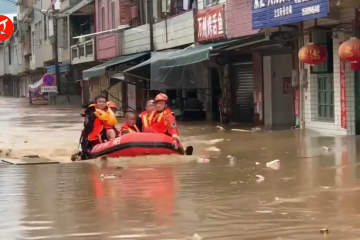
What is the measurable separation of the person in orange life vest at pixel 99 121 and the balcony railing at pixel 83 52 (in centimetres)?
2246

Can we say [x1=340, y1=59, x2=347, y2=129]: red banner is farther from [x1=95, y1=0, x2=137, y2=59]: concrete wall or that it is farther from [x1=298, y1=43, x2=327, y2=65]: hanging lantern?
[x1=95, y1=0, x2=137, y2=59]: concrete wall

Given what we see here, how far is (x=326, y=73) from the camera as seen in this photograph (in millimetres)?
16453

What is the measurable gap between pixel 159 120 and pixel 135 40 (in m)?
16.2

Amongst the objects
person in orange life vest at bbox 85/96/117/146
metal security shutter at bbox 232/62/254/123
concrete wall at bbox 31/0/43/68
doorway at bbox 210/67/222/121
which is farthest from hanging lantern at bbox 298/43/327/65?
concrete wall at bbox 31/0/43/68

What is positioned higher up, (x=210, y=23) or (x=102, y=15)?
(x=102, y=15)

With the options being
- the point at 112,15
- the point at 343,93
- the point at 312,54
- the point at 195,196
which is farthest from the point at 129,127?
the point at 112,15

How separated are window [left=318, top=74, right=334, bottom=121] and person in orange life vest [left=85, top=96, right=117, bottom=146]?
19.4 ft

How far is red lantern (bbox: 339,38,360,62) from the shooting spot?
534 inches

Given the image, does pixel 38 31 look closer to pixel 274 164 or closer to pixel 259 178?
pixel 274 164

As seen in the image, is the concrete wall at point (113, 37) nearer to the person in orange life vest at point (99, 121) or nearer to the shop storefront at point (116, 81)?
the shop storefront at point (116, 81)

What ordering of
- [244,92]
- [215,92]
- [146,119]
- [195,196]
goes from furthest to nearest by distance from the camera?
[215,92] → [244,92] → [146,119] → [195,196]

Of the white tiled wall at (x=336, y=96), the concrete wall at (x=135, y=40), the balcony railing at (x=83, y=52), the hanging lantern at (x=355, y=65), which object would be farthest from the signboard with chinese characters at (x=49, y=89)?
the hanging lantern at (x=355, y=65)

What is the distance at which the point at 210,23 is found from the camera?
21062 millimetres

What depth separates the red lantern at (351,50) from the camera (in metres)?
→ 13.6
